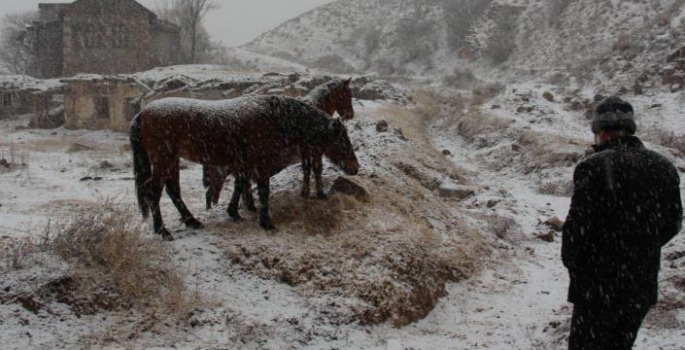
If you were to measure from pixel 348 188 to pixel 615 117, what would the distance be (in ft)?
17.3

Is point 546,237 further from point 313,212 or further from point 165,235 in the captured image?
point 165,235

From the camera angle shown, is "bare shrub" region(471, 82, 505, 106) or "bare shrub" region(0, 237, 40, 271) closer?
"bare shrub" region(0, 237, 40, 271)

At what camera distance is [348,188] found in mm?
8516

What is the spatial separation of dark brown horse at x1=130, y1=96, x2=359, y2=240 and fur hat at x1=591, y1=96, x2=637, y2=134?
14.1ft

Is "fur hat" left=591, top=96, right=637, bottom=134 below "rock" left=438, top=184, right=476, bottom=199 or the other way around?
the other way around

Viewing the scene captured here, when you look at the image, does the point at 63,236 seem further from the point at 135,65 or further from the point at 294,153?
the point at 135,65

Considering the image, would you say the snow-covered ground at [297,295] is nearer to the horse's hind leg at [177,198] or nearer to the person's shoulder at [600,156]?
the horse's hind leg at [177,198]

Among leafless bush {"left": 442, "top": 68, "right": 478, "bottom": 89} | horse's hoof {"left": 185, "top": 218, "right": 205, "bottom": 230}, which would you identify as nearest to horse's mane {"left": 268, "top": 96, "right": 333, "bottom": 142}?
horse's hoof {"left": 185, "top": 218, "right": 205, "bottom": 230}

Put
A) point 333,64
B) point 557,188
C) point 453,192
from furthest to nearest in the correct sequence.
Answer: point 333,64 → point 557,188 → point 453,192

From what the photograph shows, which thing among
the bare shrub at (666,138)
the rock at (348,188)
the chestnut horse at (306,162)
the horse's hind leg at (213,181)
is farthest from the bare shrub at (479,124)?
the horse's hind leg at (213,181)

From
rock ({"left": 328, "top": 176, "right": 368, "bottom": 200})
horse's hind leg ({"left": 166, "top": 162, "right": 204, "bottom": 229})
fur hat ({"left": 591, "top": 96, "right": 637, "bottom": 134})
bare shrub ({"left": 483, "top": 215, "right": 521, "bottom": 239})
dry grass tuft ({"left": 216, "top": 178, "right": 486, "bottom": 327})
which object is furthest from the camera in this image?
bare shrub ({"left": 483, "top": 215, "right": 521, "bottom": 239})

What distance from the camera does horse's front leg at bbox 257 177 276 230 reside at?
6.99 m

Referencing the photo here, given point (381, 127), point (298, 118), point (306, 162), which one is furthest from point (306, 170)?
point (381, 127)

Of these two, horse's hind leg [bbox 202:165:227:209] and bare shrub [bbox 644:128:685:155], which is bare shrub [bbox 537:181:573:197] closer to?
bare shrub [bbox 644:128:685:155]
